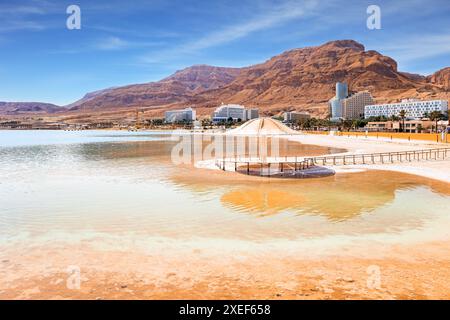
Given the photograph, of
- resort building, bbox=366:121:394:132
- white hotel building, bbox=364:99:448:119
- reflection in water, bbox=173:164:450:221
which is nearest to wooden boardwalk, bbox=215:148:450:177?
reflection in water, bbox=173:164:450:221

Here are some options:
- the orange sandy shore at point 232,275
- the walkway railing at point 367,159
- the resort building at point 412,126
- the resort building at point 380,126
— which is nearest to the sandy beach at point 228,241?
the orange sandy shore at point 232,275

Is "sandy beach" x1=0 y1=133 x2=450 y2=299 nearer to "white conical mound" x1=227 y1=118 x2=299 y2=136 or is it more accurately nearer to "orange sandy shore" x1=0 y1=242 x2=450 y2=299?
"orange sandy shore" x1=0 y1=242 x2=450 y2=299

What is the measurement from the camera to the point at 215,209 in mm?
15180

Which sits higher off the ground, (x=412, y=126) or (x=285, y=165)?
(x=412, y=126)

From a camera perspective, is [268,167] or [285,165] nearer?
[268,167]

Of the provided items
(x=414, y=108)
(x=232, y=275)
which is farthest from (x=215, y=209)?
(x=414, y=108)

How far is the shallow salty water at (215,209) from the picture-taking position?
11.6m

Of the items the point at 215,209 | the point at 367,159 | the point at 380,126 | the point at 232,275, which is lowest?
the point at 232,275

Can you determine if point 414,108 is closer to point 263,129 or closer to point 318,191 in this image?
point 263,129

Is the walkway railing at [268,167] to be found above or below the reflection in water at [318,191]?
above

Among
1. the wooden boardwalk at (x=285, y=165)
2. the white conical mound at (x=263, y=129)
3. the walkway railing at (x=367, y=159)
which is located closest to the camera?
the white conical mound at (x=263, y=129)

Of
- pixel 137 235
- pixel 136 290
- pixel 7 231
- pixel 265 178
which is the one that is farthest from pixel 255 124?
pixel 136 290

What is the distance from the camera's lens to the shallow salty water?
38.0 ft

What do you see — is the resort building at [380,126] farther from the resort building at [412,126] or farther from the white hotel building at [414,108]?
the white hotel building at [414,108]
